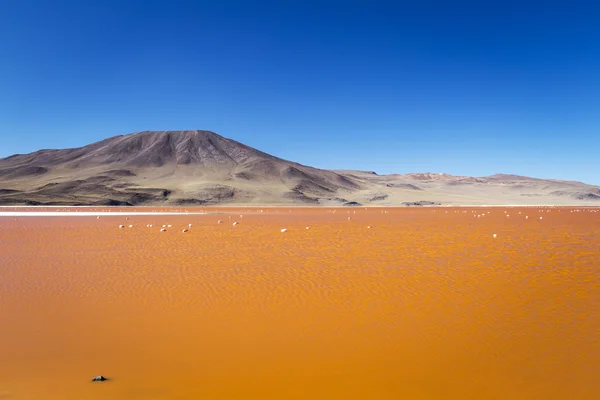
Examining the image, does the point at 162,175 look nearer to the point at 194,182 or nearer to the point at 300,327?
the point at 194,182

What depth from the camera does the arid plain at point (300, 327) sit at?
4902 millimetres

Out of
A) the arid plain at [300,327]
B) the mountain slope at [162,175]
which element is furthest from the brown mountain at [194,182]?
the arid plain at [300,327]

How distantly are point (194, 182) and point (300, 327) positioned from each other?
121 meters

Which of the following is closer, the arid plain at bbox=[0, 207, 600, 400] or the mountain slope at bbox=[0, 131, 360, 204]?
the arid plain at bbox=[0, 207, 600, 400]

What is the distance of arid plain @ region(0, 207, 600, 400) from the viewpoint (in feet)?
16.1

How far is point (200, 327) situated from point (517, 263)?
9382 millimetres

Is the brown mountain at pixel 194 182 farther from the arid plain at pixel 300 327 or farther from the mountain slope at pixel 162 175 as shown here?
the arid plain at pixel 300 327

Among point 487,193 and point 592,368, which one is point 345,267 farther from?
point 487,193

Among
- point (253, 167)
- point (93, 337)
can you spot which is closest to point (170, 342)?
point (93, 337)

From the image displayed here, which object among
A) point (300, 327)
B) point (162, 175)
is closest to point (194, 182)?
point (162, 175)

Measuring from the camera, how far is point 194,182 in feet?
407

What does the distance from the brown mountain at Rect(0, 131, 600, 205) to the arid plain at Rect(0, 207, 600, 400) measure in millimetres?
85064

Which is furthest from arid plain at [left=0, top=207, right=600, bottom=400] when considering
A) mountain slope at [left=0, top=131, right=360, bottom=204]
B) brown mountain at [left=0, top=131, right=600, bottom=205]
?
mountain slope at [left=0, top=131, right=360, bottom=204]

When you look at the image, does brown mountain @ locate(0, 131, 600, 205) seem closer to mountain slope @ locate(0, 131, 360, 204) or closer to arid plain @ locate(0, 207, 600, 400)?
mountain slope @ locate(0, 131, 360, 204)
